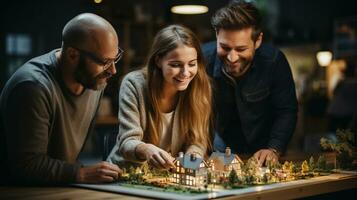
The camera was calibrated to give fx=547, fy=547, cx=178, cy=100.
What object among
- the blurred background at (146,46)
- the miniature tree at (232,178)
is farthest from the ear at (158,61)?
the blurred background at (146,46)

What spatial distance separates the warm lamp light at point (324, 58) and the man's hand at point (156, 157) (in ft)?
37.9

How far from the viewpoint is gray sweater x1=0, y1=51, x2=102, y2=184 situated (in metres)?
2.44

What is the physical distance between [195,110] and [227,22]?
0.64 metres

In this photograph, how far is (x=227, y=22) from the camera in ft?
11.0

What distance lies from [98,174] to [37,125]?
1.16ft

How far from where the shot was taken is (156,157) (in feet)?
8.34

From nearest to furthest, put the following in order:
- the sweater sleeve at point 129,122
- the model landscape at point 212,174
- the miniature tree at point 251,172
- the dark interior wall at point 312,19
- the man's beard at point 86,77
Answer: the model landscape at point 212,174
the miniature tree at point 251,172
the man's beard at point 86,77
the sweater sleeve at point 129,122
the dark interior wall at point 312,19

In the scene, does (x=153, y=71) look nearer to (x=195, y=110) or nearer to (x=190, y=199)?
(x=195, y=110)

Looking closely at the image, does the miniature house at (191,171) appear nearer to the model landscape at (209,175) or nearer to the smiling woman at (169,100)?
the model landscape at (209,175)

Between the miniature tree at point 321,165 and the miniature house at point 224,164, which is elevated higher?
the miniature house at point 224,164

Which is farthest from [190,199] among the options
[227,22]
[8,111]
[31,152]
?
[227,22]

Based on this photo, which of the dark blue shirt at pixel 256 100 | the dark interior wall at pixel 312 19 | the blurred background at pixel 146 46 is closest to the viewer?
the dark blue shirt at pixel 256 100

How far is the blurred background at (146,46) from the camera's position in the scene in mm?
9734

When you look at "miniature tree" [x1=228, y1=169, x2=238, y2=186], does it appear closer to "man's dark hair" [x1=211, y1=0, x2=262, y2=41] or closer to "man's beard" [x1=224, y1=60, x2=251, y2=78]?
"man's beard" [x1=224, y1=60, x2=251, y2=78]
